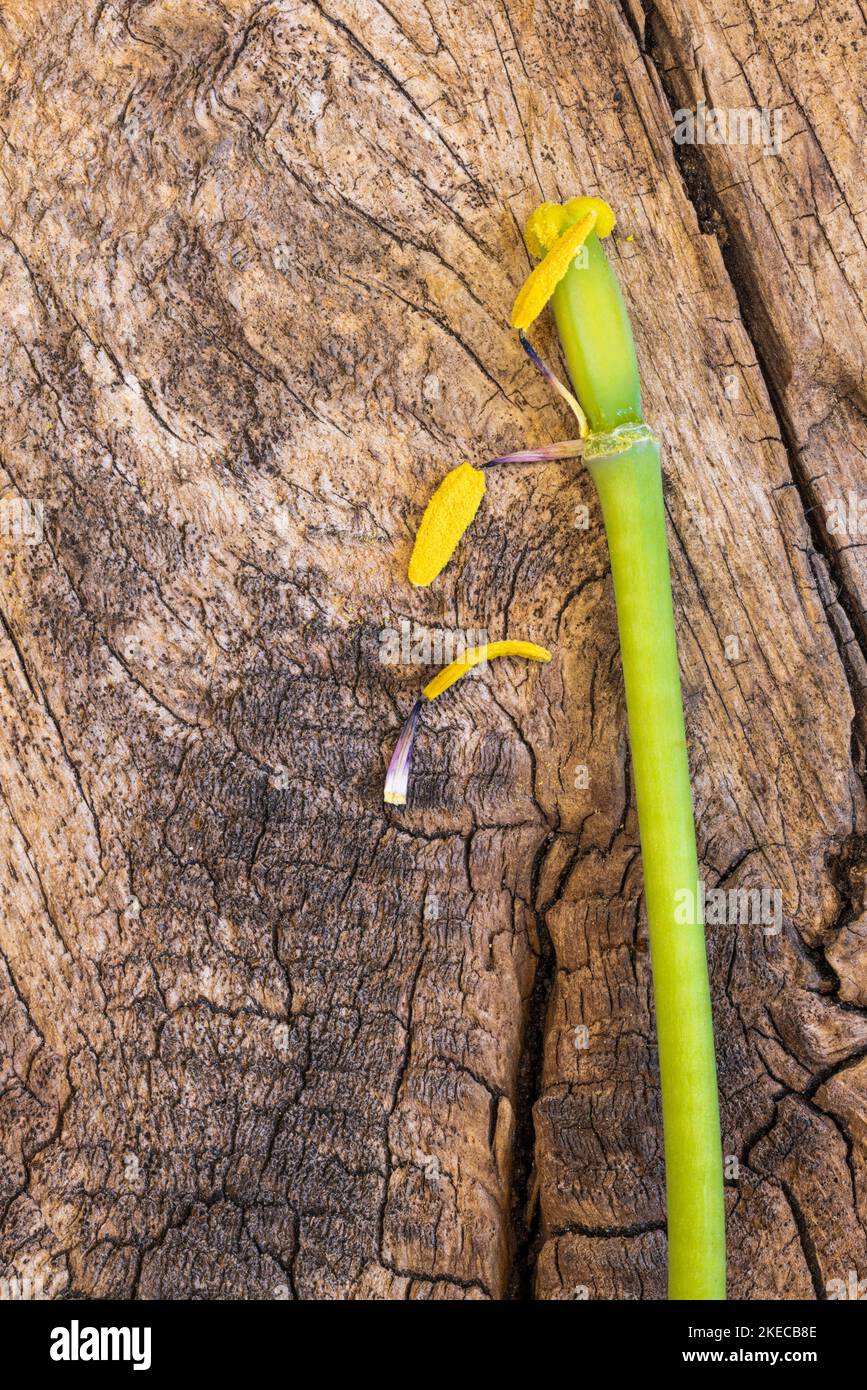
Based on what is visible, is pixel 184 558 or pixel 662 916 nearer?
pixel 662 916

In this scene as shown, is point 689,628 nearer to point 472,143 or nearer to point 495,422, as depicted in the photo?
point 495,422

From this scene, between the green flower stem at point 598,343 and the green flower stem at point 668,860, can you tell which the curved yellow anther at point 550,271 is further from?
the green flower stem at point 668,860

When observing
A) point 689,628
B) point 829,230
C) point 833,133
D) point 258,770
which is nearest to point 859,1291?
point 689,628

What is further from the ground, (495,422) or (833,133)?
(833,133)

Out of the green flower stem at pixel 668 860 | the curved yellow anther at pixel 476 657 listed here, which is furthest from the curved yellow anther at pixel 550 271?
the curved yellow anther at pixel 476 657

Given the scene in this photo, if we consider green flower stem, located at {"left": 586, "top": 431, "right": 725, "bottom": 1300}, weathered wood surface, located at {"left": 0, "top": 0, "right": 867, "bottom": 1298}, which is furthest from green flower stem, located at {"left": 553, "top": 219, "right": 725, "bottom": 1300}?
weathered wood surface, located at {"left": 0, "top": 0, "right": 867, "bottom": 1298}

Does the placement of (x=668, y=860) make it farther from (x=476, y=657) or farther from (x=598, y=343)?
(x=598, y=343)

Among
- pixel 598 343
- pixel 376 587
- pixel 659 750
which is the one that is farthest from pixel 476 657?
pixel 598 343
